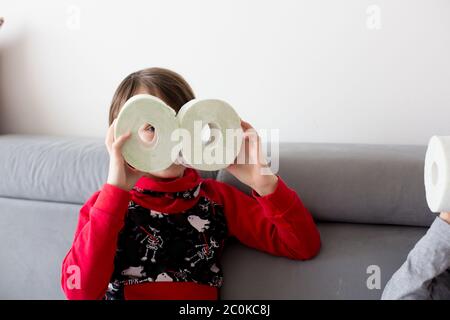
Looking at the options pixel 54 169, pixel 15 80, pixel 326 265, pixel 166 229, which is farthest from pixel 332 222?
pixel 15 80

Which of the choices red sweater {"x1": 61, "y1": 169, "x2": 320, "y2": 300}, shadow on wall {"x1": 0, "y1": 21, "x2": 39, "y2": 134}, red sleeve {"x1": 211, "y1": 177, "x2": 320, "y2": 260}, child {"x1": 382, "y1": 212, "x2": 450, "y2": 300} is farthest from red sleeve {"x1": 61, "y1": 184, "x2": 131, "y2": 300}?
shadow on wall {"x1": 0, "y1": 21, "x2": 39, "y2": 134}

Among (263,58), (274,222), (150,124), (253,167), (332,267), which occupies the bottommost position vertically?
(332,267)

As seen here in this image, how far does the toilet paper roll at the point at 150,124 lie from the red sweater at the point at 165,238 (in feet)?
0.45

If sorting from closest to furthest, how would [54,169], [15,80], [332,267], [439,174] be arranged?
[439,174]
[332,267]
[54,169]
[15,80]

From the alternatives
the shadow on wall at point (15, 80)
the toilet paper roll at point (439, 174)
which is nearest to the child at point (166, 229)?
the toilet paper roll at point (439, 174)

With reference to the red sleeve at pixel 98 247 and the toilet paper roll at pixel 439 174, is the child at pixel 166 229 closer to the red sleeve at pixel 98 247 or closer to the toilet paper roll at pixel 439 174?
the red sleeve at pixel 98 247

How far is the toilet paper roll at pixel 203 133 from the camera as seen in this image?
2.31 ft

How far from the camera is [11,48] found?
Result: 4.78 feet

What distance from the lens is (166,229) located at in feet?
3.01

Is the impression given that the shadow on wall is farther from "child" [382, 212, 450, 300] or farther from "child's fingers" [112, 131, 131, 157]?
"child" [382, 212, 450, 300]

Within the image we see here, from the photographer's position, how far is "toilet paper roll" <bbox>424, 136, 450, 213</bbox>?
69cm

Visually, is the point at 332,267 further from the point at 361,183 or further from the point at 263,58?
the point at 263,58

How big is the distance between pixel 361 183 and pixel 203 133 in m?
0.40
